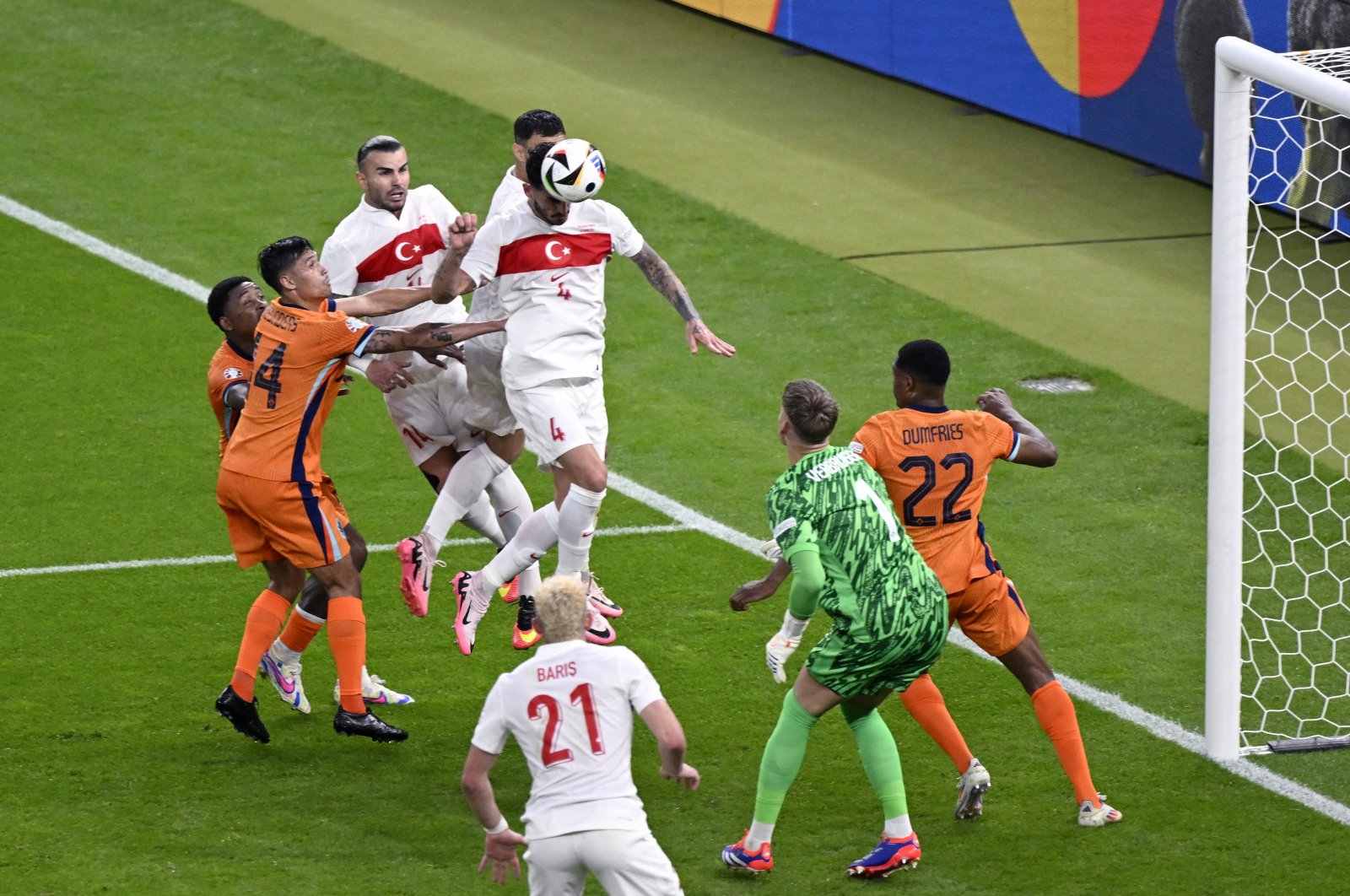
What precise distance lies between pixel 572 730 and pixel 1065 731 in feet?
7.92

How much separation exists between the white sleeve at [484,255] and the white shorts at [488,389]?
58 centimetres

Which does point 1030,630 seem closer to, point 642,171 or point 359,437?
point 359,437

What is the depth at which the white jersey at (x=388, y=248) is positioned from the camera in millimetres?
8883

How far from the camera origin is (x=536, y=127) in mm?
8828

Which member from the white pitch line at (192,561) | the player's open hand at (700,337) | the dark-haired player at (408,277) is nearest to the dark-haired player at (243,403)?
the dark-haired player at (408,277)

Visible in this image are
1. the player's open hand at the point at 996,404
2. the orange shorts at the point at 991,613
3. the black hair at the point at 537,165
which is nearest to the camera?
the orange shorts at the point at 991,613

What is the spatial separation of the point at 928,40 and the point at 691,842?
38.9 ft

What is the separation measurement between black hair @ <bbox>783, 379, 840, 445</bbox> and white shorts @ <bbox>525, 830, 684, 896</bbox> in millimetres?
1672

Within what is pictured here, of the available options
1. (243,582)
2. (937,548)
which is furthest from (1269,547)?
(243,582)

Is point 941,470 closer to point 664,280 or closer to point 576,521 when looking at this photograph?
point 576,521

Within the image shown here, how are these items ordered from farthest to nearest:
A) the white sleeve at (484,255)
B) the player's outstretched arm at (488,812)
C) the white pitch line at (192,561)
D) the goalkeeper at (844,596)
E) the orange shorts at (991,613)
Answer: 1. the white pitch line at (192,561)
2. the white sleeve at (484,255)
3. the orange shorts at (991,613)
4. the goalkeeper at (844,596)
5. the player's outstretched arm at (488,812)

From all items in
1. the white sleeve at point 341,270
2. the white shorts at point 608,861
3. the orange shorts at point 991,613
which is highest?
the white sleeve at point 341,270

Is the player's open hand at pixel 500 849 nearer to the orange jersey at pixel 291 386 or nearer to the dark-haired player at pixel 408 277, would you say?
the orange jersey at pixel 291 386

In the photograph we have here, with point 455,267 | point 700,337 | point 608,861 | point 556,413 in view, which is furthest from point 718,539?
point 608,861
